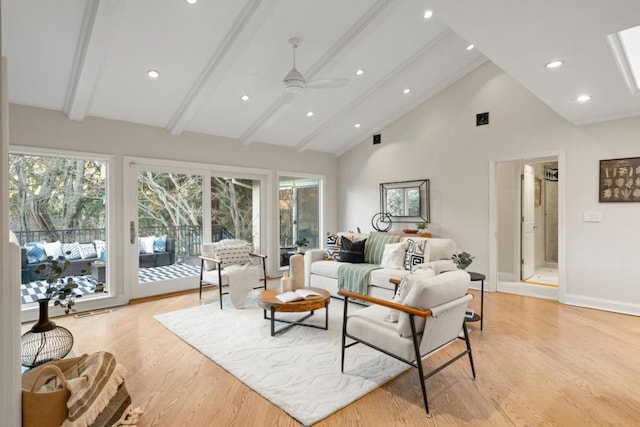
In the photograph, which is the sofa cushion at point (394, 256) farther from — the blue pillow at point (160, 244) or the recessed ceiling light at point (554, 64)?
the blue pillow at point (160, 244)

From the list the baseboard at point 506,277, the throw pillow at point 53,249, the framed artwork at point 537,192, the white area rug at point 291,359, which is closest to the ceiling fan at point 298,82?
the white area rug at point 291,359

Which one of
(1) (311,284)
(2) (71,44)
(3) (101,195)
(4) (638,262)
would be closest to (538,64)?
(4) (638,262)

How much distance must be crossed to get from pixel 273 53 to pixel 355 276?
9.81ft

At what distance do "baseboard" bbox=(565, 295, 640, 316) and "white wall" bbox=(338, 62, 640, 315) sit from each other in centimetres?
1

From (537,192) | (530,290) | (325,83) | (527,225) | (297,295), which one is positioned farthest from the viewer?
(537,192)

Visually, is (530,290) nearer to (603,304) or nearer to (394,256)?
(603,304)

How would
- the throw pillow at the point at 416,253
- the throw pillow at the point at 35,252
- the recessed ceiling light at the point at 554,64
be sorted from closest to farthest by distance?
the recessed ceiling light at the point at 554,64 < the throw pillow at the point at 35,252 < the throw pillow at the point at 416,253

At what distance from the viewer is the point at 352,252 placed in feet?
16.2

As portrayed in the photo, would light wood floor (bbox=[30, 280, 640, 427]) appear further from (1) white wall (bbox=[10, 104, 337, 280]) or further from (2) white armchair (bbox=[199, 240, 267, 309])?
(1) white wall (bbox=[10, 104, 337, 280])

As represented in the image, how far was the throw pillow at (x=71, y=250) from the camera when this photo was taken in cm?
442

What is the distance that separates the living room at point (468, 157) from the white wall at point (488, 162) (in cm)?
1

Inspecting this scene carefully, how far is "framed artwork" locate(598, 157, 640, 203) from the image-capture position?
4.12 m

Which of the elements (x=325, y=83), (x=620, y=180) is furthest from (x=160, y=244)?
(x=620, y=180)

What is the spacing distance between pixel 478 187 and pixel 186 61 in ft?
15.1
